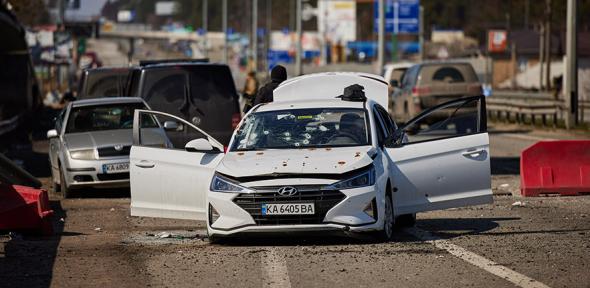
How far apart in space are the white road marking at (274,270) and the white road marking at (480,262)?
144 cm

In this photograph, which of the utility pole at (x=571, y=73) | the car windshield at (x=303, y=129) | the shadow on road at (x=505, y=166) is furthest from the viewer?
the utility pole at (x=571, y=73)

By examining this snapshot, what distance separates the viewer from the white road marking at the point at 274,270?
963 cm

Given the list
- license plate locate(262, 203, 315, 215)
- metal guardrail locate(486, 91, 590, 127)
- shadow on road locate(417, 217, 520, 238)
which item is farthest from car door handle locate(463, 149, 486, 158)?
metal guardrail locate(486, 91, 590, 127)

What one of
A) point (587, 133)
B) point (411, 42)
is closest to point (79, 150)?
point (587, 133)

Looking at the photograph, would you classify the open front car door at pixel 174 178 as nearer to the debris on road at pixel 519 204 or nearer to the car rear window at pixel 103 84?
the debris on road at pixel 519 204

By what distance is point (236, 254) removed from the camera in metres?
11.5

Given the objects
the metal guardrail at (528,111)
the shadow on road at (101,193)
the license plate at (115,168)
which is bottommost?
the metal guardrail at (528,111)

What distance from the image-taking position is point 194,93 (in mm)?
21875

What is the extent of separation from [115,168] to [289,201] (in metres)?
7.67

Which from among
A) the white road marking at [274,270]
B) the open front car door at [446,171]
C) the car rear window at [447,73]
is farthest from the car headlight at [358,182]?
the car rear window at [447,73]

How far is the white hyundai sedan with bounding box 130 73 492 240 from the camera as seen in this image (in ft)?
38.2

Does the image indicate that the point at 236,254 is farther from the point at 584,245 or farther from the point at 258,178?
the point at 584,245

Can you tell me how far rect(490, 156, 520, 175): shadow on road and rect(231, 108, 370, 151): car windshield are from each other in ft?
30.7

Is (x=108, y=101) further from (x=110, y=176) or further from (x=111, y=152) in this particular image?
(x=110, y=176)
